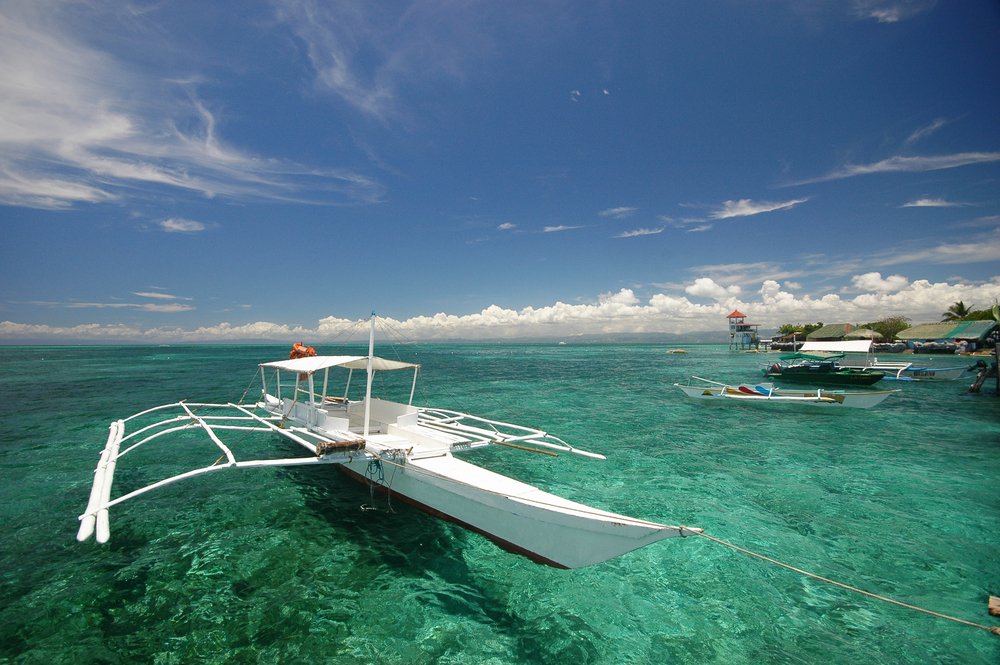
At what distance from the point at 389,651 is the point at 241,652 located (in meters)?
2.01

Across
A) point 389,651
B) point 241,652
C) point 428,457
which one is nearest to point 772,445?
point 428,457

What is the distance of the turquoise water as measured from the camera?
5.95m

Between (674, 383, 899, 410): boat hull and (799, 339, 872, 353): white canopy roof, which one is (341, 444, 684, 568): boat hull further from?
(799, 339, 872, 353): white canopy roof

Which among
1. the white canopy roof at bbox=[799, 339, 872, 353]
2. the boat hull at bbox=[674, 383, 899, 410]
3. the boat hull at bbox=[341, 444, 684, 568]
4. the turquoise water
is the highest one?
the white canopy roof at bbox=[799, 339, 872, 353]

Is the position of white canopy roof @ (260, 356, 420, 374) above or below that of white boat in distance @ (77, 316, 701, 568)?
above

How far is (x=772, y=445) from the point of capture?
16703 millimetres

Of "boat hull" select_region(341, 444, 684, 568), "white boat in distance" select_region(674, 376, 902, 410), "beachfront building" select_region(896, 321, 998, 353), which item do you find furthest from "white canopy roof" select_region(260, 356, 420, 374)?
"beachfront building" select_region(896, 321, 998, 353)

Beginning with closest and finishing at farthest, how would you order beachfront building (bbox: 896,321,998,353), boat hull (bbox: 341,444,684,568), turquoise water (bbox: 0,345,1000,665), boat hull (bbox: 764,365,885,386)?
1. boat hull (bbox: 341,444,684,568)
2. turquoise water (bbox: 0,345,1000,665)
3. boat hull (bbox: 764,365,885,386)
4. beachfront building (bbox: 896,321,998,353)

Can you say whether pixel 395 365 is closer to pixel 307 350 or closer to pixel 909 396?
pixel 307 350

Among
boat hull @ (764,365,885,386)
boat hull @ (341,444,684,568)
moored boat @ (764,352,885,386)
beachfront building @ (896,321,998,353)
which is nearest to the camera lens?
boat hull @ (341,444,684,568)

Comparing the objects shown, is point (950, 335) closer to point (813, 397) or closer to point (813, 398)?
point (813, 397)

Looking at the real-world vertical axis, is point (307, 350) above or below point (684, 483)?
above

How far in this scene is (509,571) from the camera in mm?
7711

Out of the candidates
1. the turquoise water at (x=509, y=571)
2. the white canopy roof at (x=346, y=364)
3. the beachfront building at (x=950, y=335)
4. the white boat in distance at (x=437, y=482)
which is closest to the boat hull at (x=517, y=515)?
the white boat in distance at (x=437, y=482)
